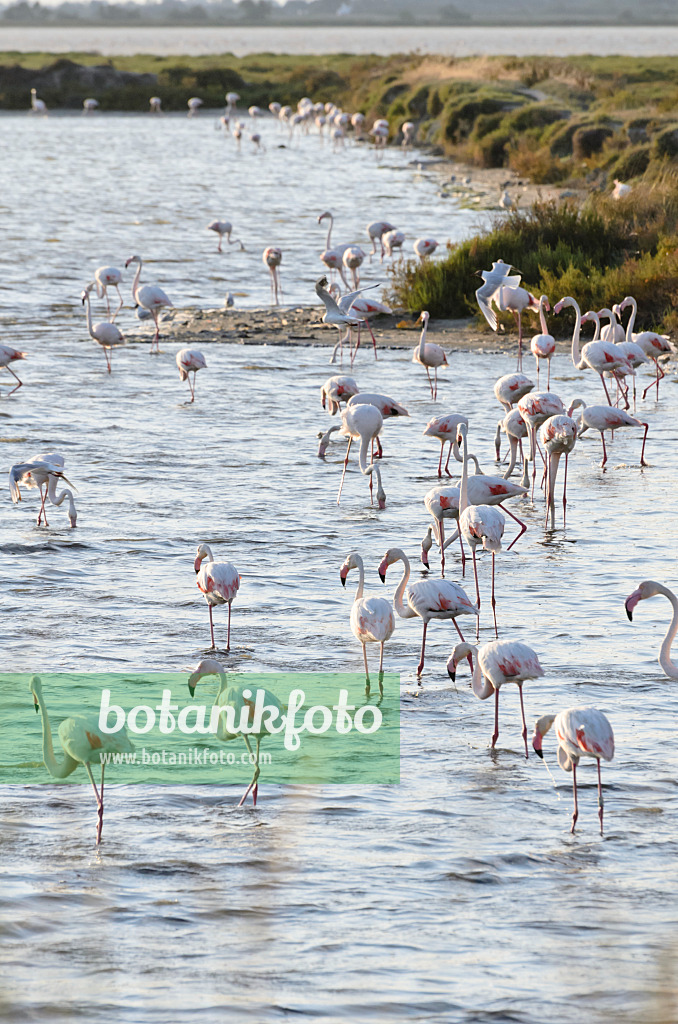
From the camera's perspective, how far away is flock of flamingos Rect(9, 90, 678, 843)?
5.71 m

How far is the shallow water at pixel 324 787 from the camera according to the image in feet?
15.6

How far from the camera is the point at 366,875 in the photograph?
5398 mm

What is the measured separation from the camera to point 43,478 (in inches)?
386

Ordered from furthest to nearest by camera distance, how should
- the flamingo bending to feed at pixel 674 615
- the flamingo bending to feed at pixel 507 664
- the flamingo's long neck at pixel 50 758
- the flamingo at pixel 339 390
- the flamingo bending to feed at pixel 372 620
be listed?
1. the flamingo at pixel 339 390
2. the flamingo bending to feed at pixel 372 620
3. the flamingo bending to feed at pixel 674 615
4. the flamingo bending to feed at pixel 507 664
5. the flamingo's long neck at pixel 50 758

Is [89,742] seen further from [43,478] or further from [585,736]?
[43,478]

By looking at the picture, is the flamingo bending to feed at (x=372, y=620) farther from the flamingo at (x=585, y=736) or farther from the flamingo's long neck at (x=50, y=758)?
the flamingo's long neck at (x=50, y=758)

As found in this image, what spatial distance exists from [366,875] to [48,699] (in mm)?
2284

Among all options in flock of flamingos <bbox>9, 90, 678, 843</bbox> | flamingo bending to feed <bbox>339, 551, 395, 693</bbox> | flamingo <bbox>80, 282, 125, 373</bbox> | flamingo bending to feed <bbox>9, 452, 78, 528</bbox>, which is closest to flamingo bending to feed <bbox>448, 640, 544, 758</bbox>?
flock of flamingos <bbox>9, 90, 678, 843</bbox>

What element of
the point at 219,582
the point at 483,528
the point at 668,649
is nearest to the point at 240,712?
the point at 219,582

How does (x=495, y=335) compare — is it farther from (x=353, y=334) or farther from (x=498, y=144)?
(x=498, y=144)

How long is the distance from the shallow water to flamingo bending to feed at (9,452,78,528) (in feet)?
0.75

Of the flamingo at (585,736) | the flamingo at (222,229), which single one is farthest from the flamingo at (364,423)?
the flamingo at (222,229)

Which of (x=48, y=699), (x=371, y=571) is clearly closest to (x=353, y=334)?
(x=371, y=571)

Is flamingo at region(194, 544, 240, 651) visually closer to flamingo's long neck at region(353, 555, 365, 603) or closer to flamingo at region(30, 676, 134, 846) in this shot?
flamingo's long neck at region(353, 555, 365, 603)
